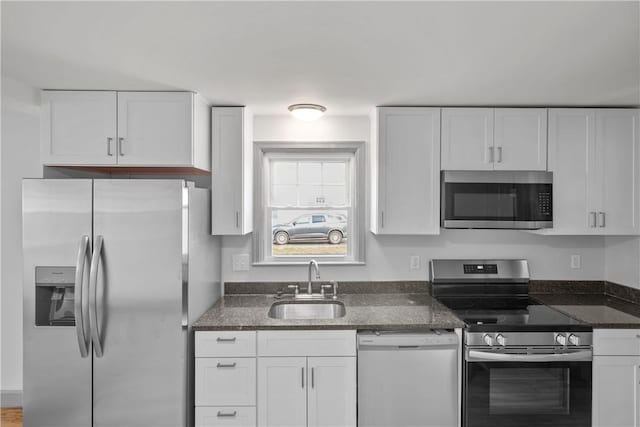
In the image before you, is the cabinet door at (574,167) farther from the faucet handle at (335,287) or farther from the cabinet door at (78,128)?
the cabinet door at (78,128)

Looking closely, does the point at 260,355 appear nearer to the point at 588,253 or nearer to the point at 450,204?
the point at 450,204

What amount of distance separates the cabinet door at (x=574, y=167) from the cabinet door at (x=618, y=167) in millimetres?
59

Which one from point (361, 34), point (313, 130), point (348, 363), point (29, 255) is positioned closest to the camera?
point (361, 34)

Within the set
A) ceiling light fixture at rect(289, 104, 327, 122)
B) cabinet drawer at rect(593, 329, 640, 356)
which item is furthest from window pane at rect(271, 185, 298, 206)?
cabinet drawer at rect(593, 329, 640, 356)

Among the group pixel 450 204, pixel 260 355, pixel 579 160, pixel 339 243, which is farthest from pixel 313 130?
pixel 579 160

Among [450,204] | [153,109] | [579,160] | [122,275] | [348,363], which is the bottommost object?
[348,363]

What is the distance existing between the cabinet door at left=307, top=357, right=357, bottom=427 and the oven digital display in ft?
4.18

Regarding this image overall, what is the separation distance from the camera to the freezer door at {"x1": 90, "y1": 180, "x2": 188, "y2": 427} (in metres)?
2.20

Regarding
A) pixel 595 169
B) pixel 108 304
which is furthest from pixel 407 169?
pixel 108 304

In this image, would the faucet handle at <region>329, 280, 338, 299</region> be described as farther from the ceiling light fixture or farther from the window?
the ceiling light fixture

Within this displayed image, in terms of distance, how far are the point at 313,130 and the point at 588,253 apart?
7.72 feet

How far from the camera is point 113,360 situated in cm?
221

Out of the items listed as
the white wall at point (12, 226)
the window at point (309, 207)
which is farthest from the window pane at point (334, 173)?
the white wall at point (12, 226)

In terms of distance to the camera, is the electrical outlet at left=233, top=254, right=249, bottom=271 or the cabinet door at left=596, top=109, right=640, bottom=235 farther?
the electrical outlet at left=233, top=254, right=249, bottom=271
